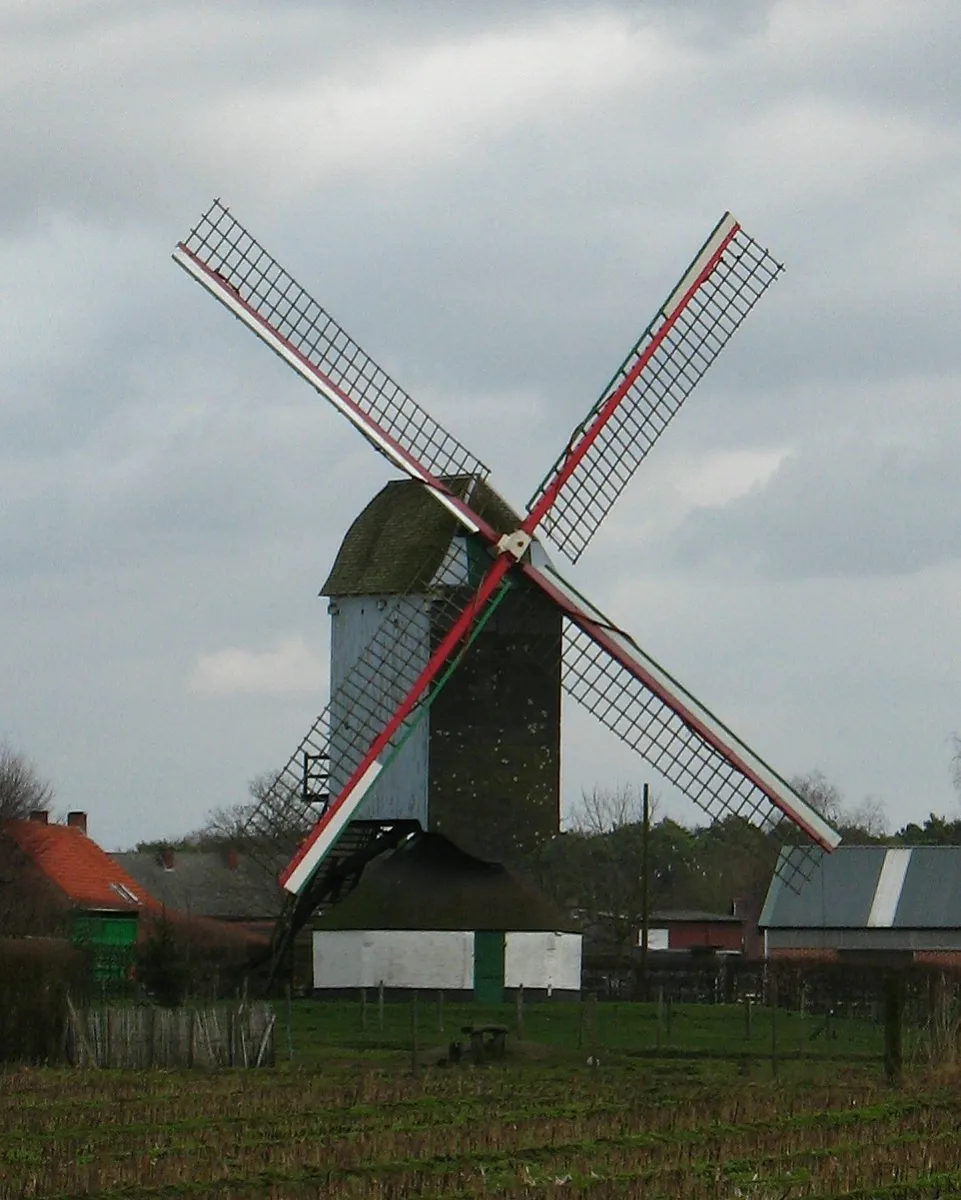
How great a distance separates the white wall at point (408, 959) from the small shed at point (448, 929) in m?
0.02

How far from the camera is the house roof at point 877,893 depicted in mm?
63338

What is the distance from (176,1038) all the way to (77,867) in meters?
32.2

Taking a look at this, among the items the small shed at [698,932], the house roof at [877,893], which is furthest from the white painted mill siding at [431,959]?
the small shed at [698,932]

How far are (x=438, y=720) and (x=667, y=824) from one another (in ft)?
257

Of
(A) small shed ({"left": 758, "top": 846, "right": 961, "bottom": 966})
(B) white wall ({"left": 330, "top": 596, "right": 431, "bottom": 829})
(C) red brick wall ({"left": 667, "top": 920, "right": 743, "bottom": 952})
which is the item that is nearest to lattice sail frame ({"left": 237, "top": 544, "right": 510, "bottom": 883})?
(B) white wall ({"left": 330, "top": 596, "right": 431, "bottom": 829})

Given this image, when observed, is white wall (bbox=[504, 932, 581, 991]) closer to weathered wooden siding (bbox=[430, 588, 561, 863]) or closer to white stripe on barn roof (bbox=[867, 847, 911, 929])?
weathered wooden siding (bbox=[430, 588, 561, 863])

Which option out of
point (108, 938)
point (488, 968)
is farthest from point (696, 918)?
point (488, 968)

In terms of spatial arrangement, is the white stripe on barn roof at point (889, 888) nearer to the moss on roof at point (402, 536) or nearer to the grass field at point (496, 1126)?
the moss on roof at point (402, 536)

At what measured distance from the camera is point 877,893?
211 feet

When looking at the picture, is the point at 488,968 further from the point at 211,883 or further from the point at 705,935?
the point at 705,935

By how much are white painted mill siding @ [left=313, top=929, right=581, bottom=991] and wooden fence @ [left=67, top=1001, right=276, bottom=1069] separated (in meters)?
6.45

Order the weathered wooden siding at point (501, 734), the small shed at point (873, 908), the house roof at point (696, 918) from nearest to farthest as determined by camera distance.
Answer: the weathered wooden siding at point (501, 734) → the small shed at point (873, 908) → the house roof at point (696, 918)

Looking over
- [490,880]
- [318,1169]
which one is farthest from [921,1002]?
[318,1169]

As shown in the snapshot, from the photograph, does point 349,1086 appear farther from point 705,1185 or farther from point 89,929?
point 89,929
